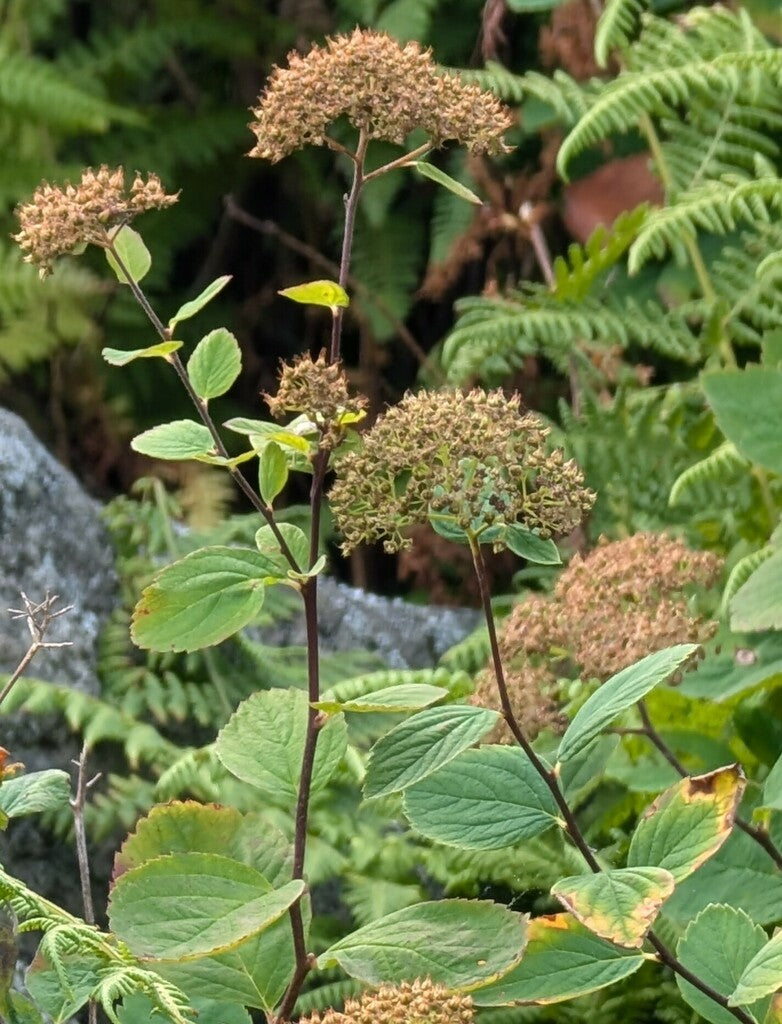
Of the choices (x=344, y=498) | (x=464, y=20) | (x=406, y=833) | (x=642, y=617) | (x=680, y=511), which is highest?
(x=464, y=20)

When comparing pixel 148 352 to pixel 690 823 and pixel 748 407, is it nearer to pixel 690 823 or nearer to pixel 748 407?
pixel 690 823

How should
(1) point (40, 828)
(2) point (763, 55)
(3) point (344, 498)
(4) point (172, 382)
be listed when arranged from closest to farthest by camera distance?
(3) point (344, 498) < (1) point (40, 828) < (2) point (763, 55) < (4) point (172, 382)

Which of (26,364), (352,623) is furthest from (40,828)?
(26,364)

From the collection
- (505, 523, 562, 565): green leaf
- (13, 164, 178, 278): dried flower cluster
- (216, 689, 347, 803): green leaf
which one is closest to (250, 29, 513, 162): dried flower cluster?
(13, 164, 178, 278): dried flower cluster

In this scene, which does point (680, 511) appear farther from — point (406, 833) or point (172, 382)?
point (172, 382)

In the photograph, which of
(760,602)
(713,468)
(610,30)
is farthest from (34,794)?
(610,30)

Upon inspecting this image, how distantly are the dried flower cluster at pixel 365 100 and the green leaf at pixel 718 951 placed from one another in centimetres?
49

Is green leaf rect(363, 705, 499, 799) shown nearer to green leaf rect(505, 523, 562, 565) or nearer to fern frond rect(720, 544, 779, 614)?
green leaf rect(505, 523, 562, 565)

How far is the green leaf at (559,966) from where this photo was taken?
79 cm

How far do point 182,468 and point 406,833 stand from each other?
1047 mm

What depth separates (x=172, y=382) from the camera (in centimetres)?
280

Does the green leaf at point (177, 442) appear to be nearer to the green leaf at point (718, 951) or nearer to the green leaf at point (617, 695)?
the green leaf at point (617, 695)

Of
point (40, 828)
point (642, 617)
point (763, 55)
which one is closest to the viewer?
point (642, 617)

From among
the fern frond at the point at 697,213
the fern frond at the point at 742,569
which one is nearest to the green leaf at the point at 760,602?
the fern frond at the point at 742,569
